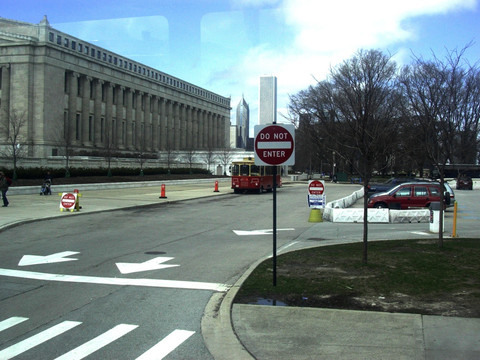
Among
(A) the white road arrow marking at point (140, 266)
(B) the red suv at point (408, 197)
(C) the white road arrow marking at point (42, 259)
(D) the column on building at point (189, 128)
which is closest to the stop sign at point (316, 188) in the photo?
(B) the red suv at point (408, 197)

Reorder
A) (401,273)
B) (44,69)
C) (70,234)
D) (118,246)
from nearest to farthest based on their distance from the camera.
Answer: (401,273) → (118,246) → (70,234) → (44,69)

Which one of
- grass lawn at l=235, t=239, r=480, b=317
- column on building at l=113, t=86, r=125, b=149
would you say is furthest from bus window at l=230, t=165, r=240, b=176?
column on building at l=113, t=86, r=125, b=149

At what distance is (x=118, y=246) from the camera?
39.5ft

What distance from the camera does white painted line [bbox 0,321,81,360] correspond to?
4781 mm

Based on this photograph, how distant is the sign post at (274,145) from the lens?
7.12 m

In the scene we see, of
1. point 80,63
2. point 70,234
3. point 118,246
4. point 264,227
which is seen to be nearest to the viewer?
point 118,246

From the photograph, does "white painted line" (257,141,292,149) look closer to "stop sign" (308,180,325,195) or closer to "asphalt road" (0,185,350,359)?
"asphalt road" (0,185,350,359)

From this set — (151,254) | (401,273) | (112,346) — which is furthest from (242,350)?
(151,254)

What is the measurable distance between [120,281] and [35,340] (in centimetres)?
292

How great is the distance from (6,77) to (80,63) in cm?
1249

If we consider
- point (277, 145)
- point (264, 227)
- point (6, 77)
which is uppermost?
point (6, 77)

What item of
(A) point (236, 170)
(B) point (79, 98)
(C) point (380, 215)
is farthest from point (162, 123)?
(C) point (380, 215)

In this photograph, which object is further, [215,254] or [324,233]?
[324,233]

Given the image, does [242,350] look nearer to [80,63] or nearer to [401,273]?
[401,273]
